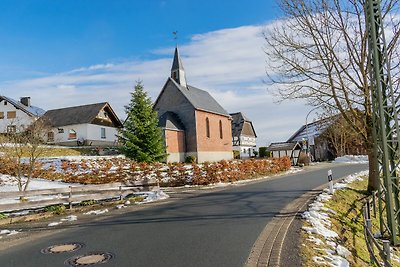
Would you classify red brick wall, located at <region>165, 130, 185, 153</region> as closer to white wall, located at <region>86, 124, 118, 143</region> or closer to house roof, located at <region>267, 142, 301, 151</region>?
white wall, located at <region>86, 124, 118, 143</region>

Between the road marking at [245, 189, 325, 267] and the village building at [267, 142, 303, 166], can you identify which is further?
the village building at [267, 142, 303, 166]

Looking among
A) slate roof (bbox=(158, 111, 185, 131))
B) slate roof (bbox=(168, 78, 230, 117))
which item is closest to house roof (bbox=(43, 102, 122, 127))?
slate roof (bbox=(158, 111, 185, 131))

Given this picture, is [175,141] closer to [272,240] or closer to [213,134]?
[213,134]

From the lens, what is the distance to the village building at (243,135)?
7300 centimetres

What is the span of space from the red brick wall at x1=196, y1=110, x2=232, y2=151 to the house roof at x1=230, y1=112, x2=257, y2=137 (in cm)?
2288

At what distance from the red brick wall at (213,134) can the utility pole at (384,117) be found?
3400 centimetres

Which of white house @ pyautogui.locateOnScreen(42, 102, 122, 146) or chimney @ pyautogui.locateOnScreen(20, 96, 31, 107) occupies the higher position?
chimney @ pyautogui.locateOnScreen(20, 96, 31, 107)

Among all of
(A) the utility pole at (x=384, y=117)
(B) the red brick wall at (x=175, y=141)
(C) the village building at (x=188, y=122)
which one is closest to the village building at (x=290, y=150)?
(C) the village building at (x=188, y=122)

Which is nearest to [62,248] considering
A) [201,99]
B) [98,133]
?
[98,133]

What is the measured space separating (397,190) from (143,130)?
905 inches

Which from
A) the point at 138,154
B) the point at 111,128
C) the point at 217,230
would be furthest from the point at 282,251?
the point at 111,128

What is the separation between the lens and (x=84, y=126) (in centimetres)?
4559

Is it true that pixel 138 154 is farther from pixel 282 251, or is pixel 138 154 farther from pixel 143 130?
pixel 282 251

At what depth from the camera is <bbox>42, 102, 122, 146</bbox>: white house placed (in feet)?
149
